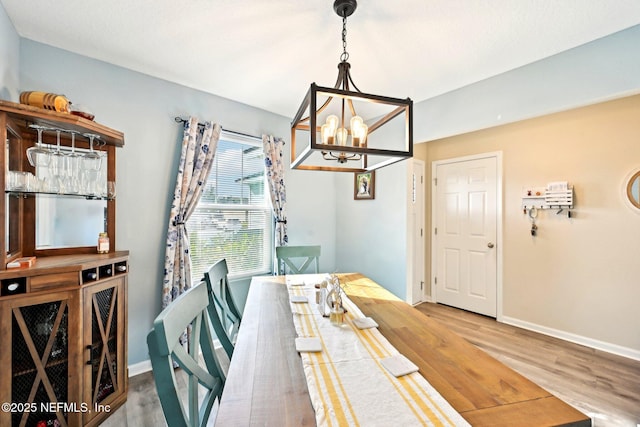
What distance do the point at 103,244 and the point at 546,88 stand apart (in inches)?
136

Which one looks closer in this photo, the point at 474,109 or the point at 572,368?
the point at 572,368

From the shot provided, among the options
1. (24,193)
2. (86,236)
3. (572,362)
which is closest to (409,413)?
(24,193)

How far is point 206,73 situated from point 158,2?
2.61 feet

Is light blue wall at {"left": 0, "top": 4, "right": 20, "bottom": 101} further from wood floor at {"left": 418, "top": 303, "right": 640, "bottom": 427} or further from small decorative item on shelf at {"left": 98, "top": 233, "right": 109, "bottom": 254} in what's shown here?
wood floor at {"left": 418, "top": 303, "right": 640, "bottom": 427}

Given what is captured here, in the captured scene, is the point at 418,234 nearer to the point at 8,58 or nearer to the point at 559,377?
the point at 559,377

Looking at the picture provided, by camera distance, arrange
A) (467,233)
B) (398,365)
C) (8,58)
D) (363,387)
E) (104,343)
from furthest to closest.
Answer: (467,233), (104,343), (8,58), (398,365), (363,387)

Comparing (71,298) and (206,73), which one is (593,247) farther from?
(71,298)

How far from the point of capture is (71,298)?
62.6 inches

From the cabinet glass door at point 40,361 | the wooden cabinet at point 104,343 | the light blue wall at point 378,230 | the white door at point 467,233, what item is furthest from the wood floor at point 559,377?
the light blue wall at point 378,230

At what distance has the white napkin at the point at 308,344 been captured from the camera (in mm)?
1142

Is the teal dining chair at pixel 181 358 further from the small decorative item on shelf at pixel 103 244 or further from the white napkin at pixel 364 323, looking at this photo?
the small decorative item on shelf at pixel 103 244

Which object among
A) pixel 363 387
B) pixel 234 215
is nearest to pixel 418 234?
pixel 234 215

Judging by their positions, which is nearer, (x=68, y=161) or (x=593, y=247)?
(x=68, y=161)

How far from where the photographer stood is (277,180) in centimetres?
315
